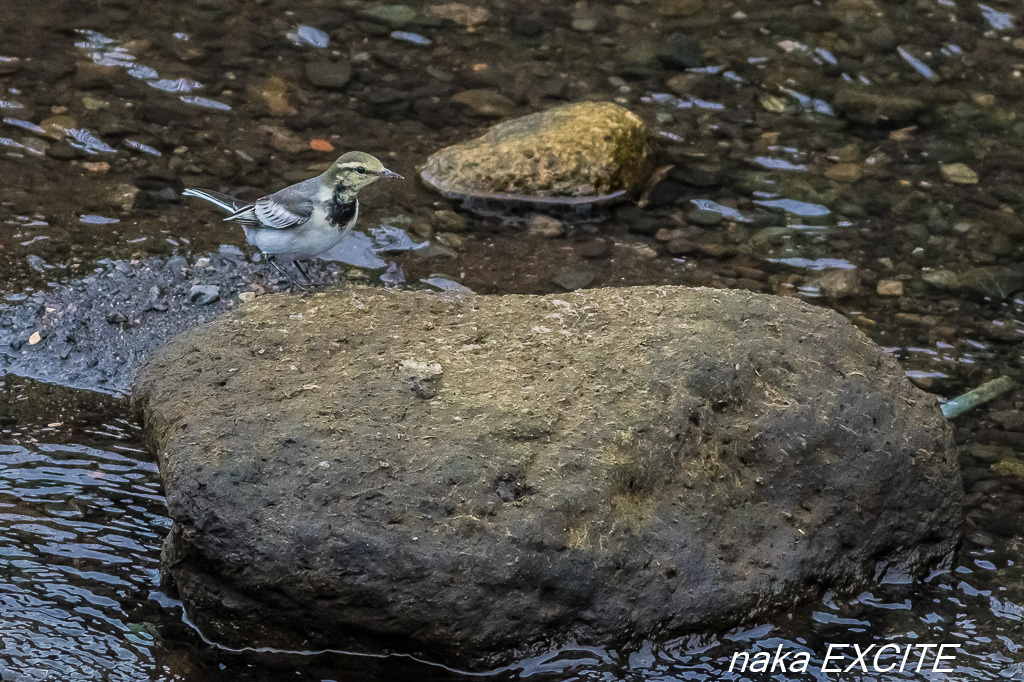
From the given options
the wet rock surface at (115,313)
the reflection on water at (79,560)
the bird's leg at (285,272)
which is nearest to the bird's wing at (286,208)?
the bird's leg at (285,272)

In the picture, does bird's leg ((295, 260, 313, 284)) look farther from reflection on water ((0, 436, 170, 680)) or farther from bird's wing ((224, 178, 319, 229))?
reflection on water ((0, 436, 170, 680))

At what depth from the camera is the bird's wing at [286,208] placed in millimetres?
6137

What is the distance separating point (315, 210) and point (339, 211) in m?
0.14

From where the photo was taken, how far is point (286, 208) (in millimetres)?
6191

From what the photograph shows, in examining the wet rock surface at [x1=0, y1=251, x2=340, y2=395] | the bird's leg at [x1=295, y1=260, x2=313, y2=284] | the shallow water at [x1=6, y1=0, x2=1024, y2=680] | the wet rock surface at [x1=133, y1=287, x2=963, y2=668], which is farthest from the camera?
the bird's leg at [x1=295, y1=260, x2=313, y2=284]

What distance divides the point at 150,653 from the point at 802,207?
5.49 m

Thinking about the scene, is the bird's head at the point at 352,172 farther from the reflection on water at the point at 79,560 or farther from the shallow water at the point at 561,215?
the reflection on water at the point at 79,560

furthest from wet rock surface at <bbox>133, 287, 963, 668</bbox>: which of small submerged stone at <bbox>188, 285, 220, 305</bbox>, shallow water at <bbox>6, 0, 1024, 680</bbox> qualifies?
small submerged stone at <bbox>188, 285, 220, 305</bbox>

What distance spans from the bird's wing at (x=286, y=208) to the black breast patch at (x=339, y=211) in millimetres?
109

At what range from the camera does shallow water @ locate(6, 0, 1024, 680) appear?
4.68m

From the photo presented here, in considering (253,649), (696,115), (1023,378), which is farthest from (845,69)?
(253,649)

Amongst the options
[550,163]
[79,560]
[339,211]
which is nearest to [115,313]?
[339,211]

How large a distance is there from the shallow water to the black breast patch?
715 millimetres

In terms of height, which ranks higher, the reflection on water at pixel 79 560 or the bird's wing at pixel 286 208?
the bird's wing at pixel 286 208
